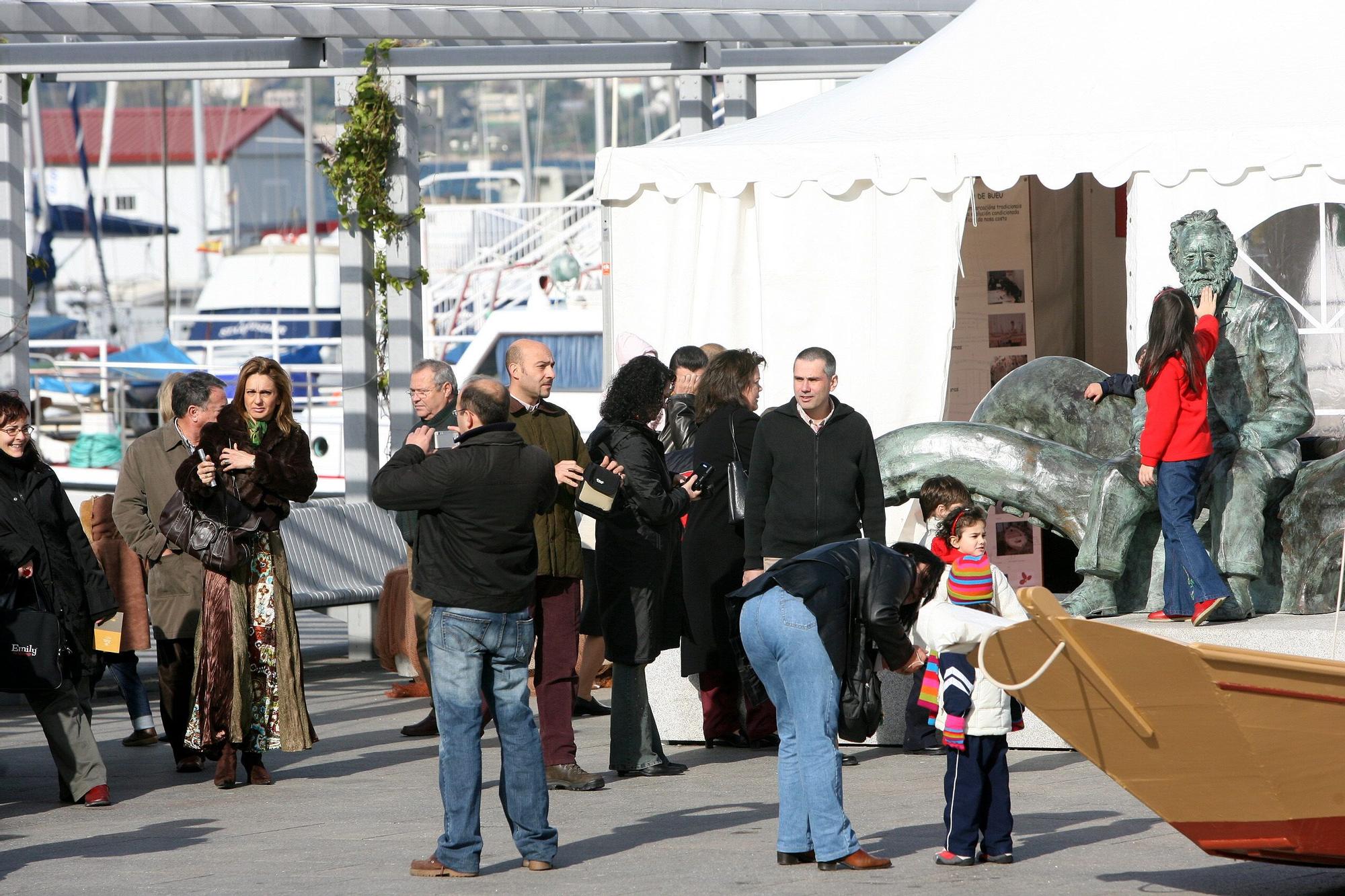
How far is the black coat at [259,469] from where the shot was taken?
8.15 m

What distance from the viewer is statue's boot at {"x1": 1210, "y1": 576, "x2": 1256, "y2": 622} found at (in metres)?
8.55

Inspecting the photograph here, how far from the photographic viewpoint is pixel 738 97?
523 inches

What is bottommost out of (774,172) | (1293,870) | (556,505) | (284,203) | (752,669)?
(1293,870)

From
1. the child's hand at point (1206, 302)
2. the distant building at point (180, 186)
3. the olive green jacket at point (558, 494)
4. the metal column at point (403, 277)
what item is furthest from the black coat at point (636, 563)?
the distant building at point (180, 186)

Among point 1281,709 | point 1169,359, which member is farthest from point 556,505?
point 1281,709

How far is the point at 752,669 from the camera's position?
6742mm

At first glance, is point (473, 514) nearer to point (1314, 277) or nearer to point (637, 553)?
point (637, 553)

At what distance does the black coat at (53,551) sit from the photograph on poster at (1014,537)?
15.3 feet

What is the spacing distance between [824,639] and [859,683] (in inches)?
8.2

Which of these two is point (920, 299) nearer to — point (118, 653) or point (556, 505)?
point (556, 505)

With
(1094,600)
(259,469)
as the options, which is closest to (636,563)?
(259,469)

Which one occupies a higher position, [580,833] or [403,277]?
[403,277]

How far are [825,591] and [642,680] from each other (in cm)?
222

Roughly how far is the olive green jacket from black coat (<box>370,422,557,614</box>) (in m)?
1.26
